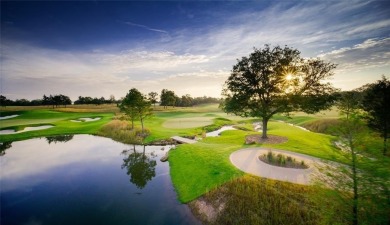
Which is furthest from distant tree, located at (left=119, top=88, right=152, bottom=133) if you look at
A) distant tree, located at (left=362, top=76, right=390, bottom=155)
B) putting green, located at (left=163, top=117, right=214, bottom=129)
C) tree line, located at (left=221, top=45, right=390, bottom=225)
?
distant tree, located at (left=362, top=76, right=390, bottom=155)

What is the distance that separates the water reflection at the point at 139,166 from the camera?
24.8m

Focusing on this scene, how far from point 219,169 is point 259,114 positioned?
1329 cm

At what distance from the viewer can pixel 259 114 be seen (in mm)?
30672

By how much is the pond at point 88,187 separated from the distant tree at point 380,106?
25.6m

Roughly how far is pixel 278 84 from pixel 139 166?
2360cm

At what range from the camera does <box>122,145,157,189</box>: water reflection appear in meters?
24.8

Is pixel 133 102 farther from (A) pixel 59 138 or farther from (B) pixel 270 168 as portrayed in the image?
(B) pixel 270 168

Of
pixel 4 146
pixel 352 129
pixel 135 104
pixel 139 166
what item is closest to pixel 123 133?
pixel 135 104

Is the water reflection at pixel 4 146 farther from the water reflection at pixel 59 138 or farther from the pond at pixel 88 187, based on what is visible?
the water reflection at pixel 59 138

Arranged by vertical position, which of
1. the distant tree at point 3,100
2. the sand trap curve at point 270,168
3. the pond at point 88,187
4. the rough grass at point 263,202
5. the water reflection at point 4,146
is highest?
the distant tree at point 3,100

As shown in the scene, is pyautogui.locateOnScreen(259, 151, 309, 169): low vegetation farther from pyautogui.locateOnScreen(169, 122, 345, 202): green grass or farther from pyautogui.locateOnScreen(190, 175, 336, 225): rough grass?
pyautogui.locateOnScreen(190, 175, 336, 225): rough grass

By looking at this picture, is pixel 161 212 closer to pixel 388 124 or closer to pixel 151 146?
pixel 151 146

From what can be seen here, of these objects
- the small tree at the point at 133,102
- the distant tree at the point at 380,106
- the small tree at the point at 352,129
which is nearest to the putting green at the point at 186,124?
the small tree at the point at 133,102

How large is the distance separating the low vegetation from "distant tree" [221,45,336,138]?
354 inches
